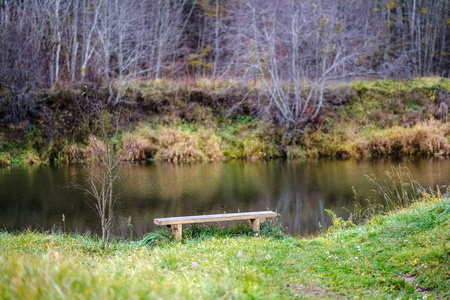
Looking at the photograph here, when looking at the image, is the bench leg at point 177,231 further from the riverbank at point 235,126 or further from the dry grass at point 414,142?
the dry grass at point 414,142

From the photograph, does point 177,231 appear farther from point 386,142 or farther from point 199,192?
point 386,142

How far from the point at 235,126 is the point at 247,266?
20725 mm

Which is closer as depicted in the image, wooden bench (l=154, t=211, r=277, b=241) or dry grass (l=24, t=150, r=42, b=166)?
wooden bench (l=154, t=211, r=277, b=241)

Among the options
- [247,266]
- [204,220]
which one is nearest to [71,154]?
[204,220]

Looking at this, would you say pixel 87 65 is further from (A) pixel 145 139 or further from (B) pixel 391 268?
(B) pixel 391 268

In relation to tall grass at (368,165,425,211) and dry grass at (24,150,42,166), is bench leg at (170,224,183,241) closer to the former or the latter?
tall grass at (368,165,425,211)

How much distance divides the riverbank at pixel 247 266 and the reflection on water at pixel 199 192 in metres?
2.33

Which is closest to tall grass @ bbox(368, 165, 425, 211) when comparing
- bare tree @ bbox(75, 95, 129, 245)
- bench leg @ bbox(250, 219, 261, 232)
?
bench leg @ bbox(250, 219, 261, 232)

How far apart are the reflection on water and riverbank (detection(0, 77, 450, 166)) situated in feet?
9.04

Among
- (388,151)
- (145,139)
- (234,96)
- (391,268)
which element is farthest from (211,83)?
(391,268)

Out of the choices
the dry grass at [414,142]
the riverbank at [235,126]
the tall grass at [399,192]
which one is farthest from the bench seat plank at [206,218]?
the dry grass at [414,142]

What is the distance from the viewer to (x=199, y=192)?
13.3m

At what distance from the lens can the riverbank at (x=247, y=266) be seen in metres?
2.84

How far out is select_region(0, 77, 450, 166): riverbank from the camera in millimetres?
22141
